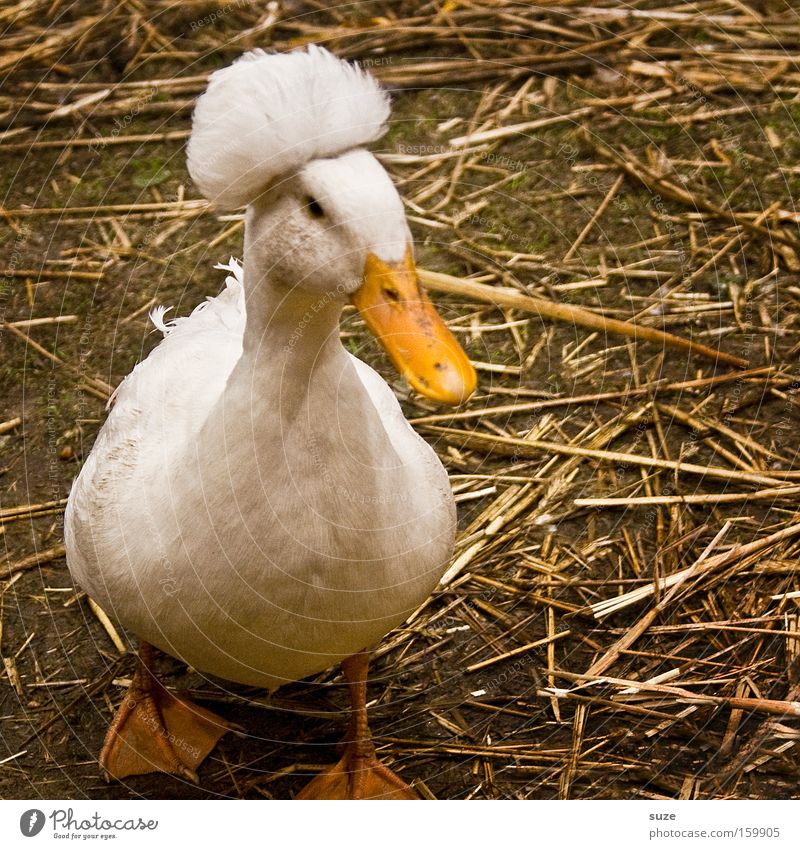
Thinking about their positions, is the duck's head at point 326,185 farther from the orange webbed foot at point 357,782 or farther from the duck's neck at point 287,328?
the orange webbed foot at point 357,782

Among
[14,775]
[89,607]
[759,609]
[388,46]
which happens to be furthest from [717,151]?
[14,775]

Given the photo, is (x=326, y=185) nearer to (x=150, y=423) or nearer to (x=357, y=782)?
(x=150, y=423)

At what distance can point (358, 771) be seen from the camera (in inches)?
55.6

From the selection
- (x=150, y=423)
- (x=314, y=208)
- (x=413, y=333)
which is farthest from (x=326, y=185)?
(x=150, y=423)

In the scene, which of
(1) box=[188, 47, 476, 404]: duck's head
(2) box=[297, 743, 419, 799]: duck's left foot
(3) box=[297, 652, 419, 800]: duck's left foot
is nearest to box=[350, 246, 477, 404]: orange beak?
(1) box=[188, 47, 476, 404]: duck's head

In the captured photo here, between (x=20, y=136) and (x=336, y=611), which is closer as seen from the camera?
(x=336, y=611)

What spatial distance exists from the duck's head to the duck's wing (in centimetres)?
30

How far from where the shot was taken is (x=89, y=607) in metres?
1.62

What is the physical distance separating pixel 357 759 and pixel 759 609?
62 cm

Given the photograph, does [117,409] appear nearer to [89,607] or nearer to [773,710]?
[89,607]

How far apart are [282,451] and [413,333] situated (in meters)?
0.22

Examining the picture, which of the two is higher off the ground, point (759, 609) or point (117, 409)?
point (117, 409)

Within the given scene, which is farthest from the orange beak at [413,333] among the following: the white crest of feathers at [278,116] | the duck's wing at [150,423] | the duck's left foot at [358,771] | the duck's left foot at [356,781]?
the duck's left foot at [356,781]

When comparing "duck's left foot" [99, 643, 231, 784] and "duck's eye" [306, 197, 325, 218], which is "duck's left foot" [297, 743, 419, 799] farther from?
"duck's eye" [306, 197, 325, 218]
